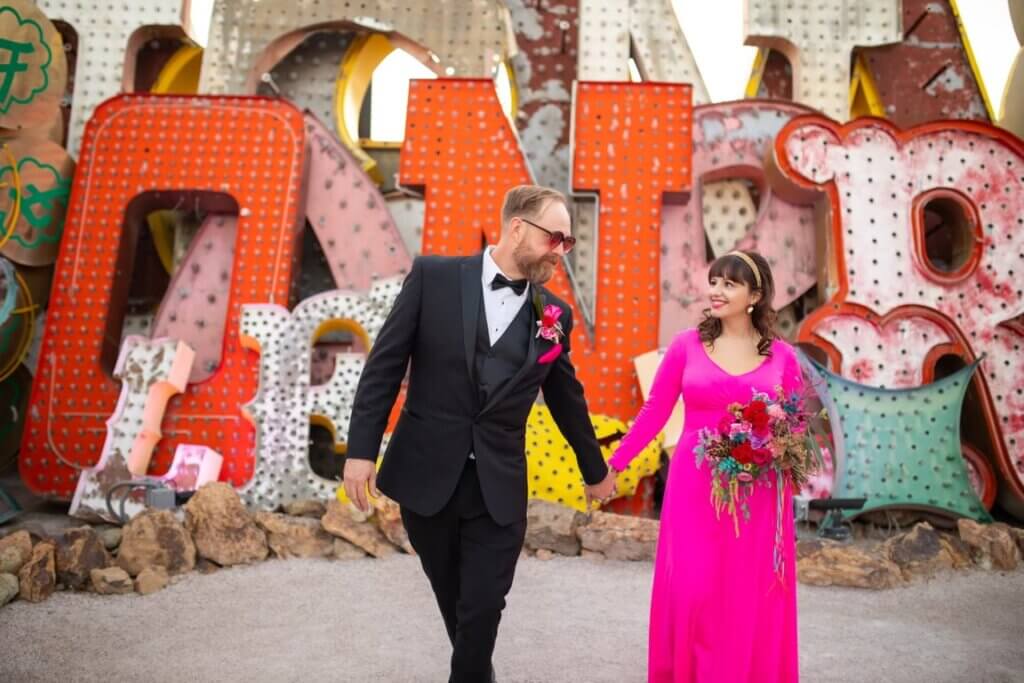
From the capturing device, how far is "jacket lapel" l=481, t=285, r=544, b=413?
2.41 m

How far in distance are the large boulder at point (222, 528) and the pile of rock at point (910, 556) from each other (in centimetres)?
332

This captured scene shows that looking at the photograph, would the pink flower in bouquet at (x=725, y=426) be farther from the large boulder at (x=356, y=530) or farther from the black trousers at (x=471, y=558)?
the large boulder at (x=356, y=530)

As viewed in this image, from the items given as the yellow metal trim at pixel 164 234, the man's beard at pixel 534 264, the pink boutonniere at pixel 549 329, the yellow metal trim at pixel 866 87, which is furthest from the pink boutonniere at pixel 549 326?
A: the yellow metal trim at pixel 866 87

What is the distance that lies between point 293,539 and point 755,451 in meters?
3.25

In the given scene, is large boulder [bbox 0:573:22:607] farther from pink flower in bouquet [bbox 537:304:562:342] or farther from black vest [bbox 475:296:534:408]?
pink flower in bouquet [bbox 537:304:562:342]

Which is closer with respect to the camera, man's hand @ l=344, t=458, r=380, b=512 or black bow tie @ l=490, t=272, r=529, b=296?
man's hand @ l=344, t=458, r=380, b=512

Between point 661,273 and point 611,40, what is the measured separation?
2.34m

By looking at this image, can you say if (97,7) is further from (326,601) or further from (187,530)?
(326,601)

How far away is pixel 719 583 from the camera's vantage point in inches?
108

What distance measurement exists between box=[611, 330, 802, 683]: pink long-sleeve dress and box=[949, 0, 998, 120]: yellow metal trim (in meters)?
6.03

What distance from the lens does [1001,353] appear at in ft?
19.7

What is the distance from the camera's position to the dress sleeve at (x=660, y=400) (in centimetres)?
299

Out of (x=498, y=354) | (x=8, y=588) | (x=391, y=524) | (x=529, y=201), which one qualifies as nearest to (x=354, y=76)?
(x=391, y=524)

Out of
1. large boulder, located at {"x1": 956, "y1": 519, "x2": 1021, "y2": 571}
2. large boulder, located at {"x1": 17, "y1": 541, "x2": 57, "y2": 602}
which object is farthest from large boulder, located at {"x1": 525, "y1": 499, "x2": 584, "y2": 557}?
large boulder, located at {"x1": 17, "y1": 541, "x2": 57, "y2": 602}
